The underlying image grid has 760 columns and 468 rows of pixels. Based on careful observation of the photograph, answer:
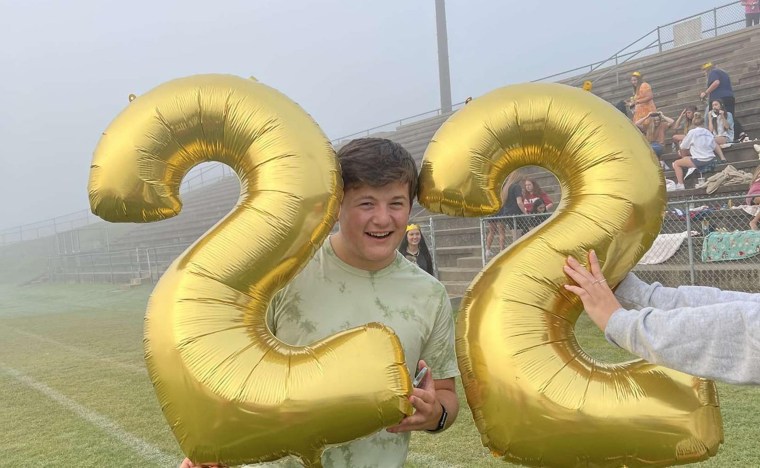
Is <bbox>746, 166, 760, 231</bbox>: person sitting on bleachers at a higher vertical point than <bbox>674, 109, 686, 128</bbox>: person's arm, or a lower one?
lower

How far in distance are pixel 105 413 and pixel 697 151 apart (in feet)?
22.7

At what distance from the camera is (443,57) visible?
19000 millimetres

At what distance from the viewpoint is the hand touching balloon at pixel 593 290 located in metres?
1.30

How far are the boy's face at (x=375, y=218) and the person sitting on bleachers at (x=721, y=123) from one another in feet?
25.2

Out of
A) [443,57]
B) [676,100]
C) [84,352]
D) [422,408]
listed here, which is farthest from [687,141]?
[443,57]

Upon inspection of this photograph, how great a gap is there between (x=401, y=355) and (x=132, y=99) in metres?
0.88

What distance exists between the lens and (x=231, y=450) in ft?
4.11

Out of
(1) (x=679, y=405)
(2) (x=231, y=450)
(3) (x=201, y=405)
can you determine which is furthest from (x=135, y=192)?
(1) (x=679, y=405)

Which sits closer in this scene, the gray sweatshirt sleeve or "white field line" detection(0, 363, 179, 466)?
the gray sweatshirt sleeve

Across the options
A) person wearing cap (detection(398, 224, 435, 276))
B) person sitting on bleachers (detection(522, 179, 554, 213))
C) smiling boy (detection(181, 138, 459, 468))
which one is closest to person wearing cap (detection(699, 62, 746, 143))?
person sitting on bleachers (detection(522, 179, 554, 213))

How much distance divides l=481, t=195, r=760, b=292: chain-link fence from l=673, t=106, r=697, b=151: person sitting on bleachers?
6.46ft

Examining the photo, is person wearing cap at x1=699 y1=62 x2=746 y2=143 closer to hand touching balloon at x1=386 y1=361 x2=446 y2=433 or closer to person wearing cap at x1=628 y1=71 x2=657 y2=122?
person wearing cap at x1=628 y1=71 x2=657 y2=122

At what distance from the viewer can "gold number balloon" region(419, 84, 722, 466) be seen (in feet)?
4.28

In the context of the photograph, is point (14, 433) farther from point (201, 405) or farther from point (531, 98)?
point (531, 98)
